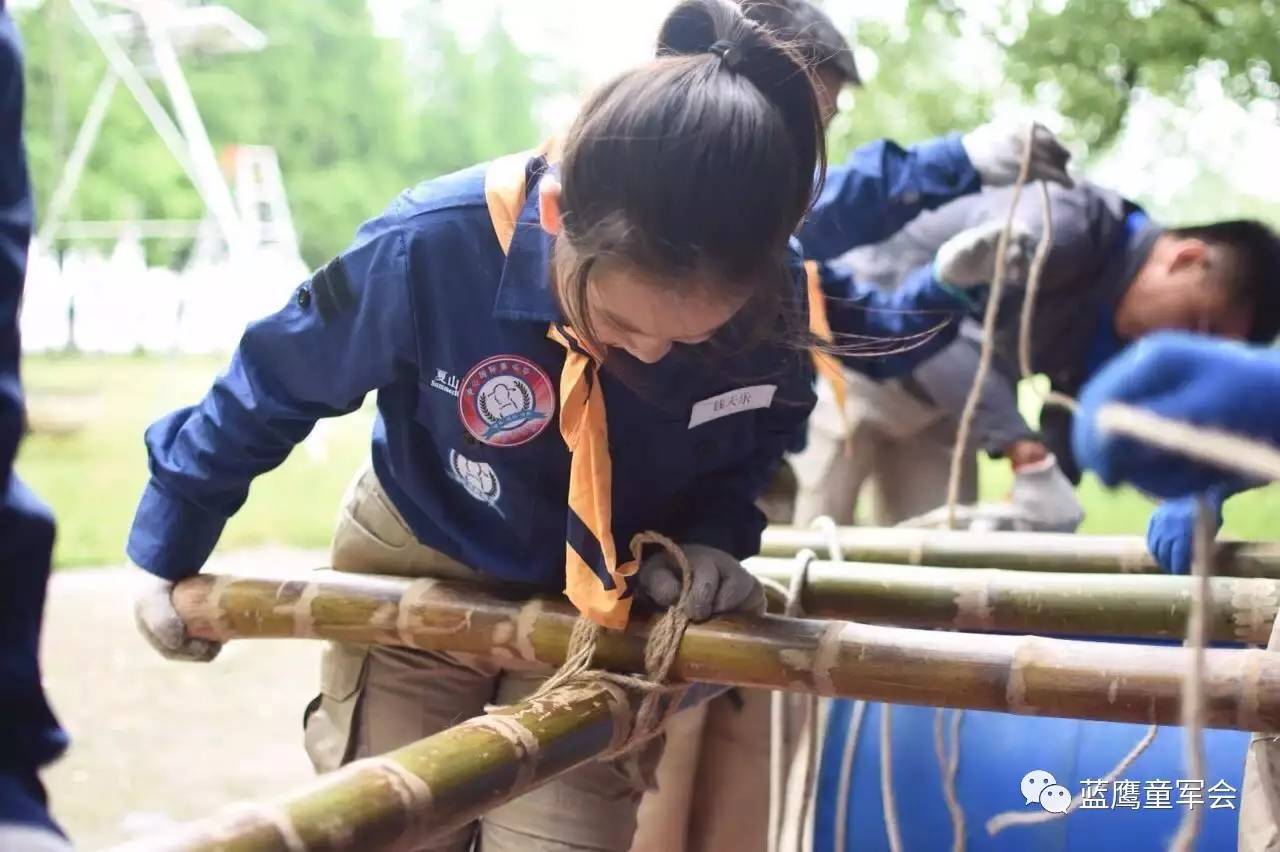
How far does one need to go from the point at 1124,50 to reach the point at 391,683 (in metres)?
1.13

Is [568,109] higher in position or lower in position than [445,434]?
higher

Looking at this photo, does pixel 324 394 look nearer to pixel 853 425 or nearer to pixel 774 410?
pixel 774 410

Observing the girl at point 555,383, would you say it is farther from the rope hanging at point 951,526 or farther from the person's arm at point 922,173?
the person's arm at point 922,173

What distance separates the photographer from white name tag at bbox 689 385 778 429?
74 cm

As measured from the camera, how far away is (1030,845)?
3.26 feet

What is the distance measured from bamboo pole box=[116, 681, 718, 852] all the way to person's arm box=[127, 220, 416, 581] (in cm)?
22

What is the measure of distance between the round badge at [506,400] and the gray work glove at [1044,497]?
75 centimetres

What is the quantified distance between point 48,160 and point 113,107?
0.21 m

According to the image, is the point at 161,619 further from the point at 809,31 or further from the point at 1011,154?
the point at 1011,154

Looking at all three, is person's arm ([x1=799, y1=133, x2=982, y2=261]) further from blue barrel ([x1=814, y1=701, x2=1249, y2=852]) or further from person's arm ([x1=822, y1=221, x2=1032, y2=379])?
blue barrel ([x1=814, y1=701, x2=1249, y2=852])

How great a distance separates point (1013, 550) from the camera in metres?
0.99

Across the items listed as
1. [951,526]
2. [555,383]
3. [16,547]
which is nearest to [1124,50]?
[951,526]

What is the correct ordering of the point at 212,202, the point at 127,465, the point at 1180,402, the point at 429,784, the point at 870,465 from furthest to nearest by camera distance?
the point at 212,202
the point at 127,465
the point at 870,465
the point at 429,784
the point at 1180,402

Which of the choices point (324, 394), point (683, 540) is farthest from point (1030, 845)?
point (324, 394)
